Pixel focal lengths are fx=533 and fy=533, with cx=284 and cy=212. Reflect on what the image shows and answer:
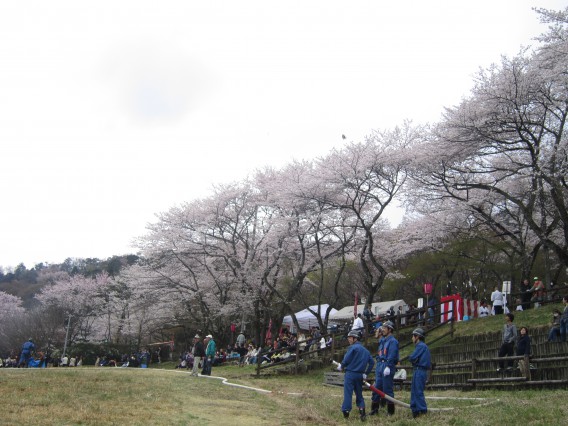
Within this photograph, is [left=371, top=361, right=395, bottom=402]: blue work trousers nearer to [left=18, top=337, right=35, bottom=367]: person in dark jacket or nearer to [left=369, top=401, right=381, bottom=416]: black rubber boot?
[left=369, top=401, right=381, bottom=416]: black rubber boot

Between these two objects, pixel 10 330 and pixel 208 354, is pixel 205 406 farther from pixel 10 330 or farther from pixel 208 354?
pixel 10 330

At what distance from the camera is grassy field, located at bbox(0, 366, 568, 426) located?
744 cm

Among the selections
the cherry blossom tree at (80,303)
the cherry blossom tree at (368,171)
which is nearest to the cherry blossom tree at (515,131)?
the cherry blossom tree at (368,171)

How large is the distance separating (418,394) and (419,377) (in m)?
0.27

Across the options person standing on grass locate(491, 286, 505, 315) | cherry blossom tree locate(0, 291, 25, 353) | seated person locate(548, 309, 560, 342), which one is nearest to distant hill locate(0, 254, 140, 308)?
cherry blossom tree locate(0, 291, 25, 353)

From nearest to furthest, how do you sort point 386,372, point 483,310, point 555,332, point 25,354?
point 386,372, point 555,332, point 483,310, point 25,354

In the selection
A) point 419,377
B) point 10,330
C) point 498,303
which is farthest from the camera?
point 10,330

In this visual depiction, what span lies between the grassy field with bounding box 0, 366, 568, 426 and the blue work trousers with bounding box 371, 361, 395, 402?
425mm

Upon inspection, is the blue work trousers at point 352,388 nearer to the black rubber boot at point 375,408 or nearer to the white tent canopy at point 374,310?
the black rubber boot at point 375,408

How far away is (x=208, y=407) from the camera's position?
989 centimetres

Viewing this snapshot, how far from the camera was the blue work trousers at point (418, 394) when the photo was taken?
8.67 m

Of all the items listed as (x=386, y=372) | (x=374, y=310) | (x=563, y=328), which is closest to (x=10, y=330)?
(x=374, y=310)

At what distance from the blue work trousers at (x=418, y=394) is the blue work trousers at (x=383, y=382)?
72 centimetres

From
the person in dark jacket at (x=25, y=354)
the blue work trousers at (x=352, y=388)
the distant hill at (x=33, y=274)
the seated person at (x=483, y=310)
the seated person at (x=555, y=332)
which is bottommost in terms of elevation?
the person in dark jacket at (x=25, y=354)
